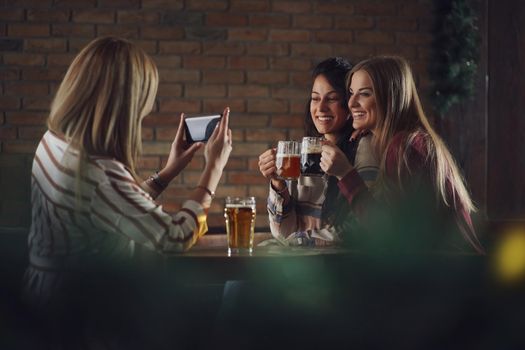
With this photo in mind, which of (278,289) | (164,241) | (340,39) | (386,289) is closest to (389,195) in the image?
(386,289)

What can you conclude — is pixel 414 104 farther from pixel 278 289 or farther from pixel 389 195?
pixel 278 289

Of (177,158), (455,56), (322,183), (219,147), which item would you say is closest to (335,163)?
(219,147)

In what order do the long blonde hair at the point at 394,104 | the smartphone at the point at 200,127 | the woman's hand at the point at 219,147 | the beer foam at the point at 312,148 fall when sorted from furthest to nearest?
the long blonde hair at the point at 394,104
the beer foam at the point at 312,148
the smartphone at the point at 200,127
the woman's hand at the point at 219,147

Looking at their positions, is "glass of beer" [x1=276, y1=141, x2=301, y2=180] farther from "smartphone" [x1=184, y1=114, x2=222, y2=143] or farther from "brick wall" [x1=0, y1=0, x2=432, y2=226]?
"brick wall" [x1=0, y1=0, x2=432, y2=226]

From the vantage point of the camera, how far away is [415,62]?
165 inches

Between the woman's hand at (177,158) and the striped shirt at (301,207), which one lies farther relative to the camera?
the striped shirt at (301,207)

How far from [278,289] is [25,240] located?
715 millimetres

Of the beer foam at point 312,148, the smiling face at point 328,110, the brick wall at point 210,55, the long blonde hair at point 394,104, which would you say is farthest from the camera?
the brick wall at point 210,55

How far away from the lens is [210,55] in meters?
4.03

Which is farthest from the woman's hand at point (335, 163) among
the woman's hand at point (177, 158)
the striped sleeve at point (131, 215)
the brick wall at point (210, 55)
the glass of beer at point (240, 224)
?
the brick wall at point (210, 55)

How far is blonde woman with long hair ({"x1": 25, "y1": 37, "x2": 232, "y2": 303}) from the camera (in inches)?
66.7

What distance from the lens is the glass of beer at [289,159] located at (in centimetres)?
221

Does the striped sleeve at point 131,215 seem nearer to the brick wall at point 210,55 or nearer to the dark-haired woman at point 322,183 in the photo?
the dark-haired woman at point 322,183

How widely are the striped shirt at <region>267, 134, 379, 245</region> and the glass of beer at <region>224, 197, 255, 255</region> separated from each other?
1.58 ft
